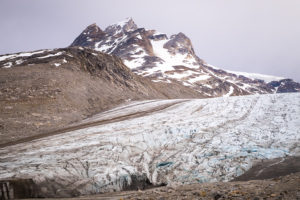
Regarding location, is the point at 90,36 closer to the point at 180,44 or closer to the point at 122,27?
the point at 122,27

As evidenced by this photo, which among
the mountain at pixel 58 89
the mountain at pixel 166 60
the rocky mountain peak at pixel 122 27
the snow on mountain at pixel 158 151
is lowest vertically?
the snow on mountain at pixel 158 151

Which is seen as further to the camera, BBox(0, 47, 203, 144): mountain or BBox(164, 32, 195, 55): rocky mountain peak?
BBox(164, 32, 195, 55): rocky mountain peak

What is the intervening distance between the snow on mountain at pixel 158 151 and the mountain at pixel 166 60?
188ft

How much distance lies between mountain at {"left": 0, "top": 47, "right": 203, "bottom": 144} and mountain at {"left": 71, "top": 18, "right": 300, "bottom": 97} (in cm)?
3229

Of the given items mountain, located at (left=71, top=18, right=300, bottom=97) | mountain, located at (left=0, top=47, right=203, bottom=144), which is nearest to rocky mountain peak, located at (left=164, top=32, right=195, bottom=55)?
mountain, located at (left=71, top=18, right=300, bottom=97)

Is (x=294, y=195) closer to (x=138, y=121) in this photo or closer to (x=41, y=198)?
(x=41, y=198)

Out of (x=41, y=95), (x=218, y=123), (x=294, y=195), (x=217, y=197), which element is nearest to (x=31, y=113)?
(x=41, y=95)

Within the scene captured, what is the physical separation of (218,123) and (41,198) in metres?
13.4

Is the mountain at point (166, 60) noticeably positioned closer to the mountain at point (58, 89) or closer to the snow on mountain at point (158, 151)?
the mountain at point (58, 89)

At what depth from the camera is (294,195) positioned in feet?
16.9

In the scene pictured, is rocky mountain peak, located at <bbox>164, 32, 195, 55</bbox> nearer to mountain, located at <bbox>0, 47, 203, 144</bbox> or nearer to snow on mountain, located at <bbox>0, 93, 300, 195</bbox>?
mountain, located at <bbox>0, 47, 203, 144</bbox>

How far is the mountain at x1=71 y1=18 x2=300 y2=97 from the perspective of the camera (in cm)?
9609

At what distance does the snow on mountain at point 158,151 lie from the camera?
34.9 feet

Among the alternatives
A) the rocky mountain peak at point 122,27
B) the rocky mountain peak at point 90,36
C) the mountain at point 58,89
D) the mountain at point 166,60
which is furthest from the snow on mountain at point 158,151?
the rocky mountain peak at point 122,27
